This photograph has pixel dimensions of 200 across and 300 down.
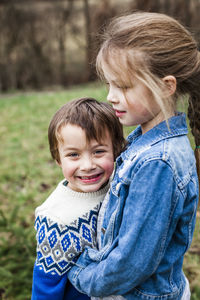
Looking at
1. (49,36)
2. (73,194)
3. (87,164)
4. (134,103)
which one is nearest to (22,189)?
(73,194)

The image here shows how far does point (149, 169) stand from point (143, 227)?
0.66ft

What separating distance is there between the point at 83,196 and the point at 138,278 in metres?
0.47

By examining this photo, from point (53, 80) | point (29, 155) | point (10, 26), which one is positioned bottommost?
point (53, 80)

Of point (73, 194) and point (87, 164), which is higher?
point (87, 164)

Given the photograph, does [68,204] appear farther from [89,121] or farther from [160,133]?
[160,133]

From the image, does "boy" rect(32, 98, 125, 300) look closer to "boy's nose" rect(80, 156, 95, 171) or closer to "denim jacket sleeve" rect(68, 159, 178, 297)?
"boy's nose" rect(80, 156, 95, 171)

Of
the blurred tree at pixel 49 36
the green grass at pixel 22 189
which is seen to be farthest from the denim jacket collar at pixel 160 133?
the blurred tree at pixel 49 36

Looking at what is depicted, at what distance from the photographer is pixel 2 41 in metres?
12.2

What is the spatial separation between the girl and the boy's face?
0.19 meters

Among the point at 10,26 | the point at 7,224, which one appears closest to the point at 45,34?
the point at 10,26

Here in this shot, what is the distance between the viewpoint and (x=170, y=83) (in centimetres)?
128

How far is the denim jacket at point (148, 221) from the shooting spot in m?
1.21

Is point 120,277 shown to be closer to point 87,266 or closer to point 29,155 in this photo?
point 87,266

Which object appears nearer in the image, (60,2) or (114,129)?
(114,129)
